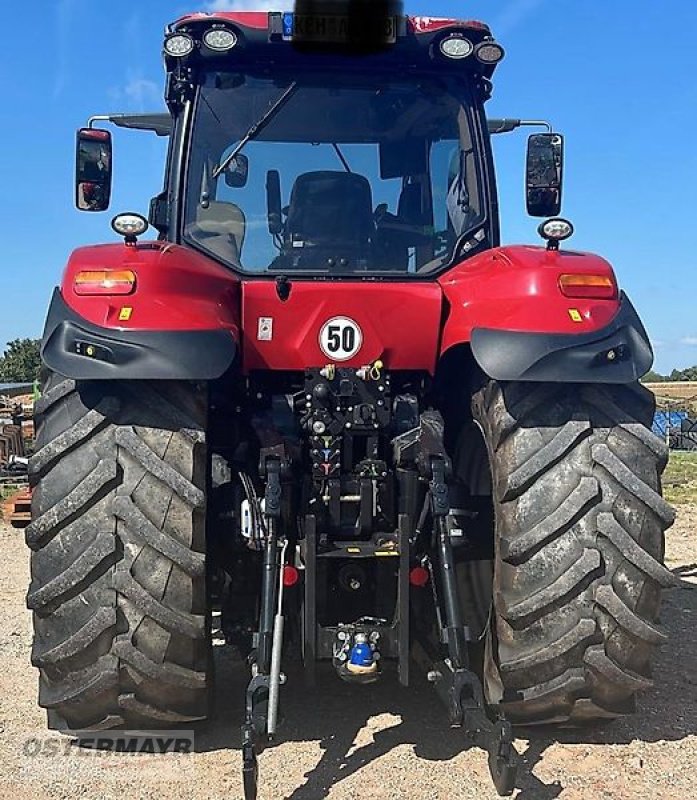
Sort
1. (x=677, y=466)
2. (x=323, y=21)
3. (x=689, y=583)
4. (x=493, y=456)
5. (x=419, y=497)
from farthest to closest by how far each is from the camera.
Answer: (x=677, y=466), (x=689, y=583), (x=323, y=21), (x=419, y=497), (x=493, y=456)

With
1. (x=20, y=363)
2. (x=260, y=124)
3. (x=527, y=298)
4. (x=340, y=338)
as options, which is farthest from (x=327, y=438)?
(x=20, y=363)

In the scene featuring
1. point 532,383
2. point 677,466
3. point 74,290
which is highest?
point 74,290

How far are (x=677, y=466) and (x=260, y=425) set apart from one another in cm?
1560

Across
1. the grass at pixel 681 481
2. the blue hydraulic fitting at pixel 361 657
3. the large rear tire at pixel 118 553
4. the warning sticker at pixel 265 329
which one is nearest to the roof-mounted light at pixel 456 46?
the warning sticker at pixel 265 329

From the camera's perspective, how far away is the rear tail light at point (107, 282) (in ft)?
10.8

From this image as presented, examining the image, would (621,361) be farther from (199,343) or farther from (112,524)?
(112,524)

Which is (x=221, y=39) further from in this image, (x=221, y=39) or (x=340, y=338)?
(x=340, y=338)

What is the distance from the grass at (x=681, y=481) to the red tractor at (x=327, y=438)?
29.6ft

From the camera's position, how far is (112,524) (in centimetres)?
326

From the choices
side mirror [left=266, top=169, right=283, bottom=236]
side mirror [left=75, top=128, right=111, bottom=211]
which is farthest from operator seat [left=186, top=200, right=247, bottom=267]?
side mirror [left=75, top=128, right=111, bottom=211]

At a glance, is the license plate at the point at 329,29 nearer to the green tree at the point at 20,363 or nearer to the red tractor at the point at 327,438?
the red tractor at the point at 327,438

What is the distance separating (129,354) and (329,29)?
1906mm

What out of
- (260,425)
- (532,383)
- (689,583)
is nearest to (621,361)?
(532,383)

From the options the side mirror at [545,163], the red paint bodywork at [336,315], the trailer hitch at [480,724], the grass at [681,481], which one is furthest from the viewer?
the grass at [681,481]
